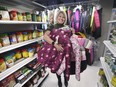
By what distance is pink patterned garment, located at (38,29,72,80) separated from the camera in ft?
4.11

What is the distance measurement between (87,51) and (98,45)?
180 centimetres

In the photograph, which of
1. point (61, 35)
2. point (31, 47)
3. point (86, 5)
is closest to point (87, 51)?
point (61, 35)

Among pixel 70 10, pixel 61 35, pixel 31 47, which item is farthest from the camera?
pixel 70 10

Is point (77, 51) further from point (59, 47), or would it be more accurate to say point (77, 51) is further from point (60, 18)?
point (60, 18)

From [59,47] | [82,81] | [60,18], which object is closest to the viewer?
[59,47]

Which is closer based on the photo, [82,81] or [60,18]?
[60,18]

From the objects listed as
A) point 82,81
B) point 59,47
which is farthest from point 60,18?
point 82,81

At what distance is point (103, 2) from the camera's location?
2799 mm

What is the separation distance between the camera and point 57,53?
1.32 meters

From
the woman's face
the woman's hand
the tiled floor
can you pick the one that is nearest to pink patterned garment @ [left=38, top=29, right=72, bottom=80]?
the woman's hand

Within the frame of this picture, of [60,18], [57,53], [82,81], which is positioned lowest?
[82,81]

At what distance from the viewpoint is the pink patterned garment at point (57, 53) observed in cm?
125

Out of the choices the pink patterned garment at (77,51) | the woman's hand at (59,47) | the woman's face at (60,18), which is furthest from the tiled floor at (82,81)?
the woman's face at (60,18)

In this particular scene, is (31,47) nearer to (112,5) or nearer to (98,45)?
(98,45)
